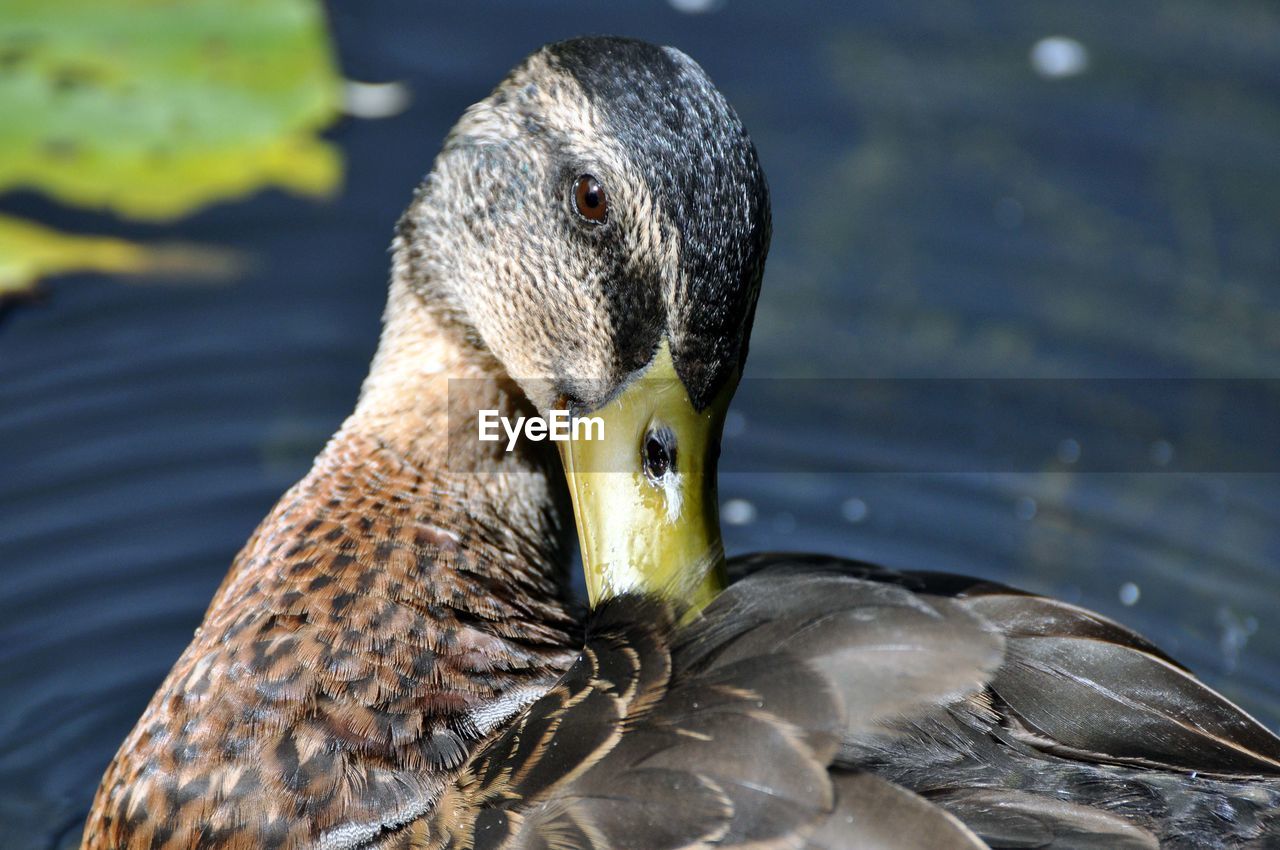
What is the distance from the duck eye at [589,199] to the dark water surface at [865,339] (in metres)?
1.77

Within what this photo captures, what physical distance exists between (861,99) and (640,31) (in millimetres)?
845

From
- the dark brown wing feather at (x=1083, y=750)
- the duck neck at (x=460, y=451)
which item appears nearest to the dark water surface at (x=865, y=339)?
the duck neck at (x=460, y=451)

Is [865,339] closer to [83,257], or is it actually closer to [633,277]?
[633,277]

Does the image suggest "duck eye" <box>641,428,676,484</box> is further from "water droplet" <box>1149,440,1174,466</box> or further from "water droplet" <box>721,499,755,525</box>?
"water droplet" <box>1149,440,1174,466</box>

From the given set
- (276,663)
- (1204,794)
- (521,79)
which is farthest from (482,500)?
(1204,794)

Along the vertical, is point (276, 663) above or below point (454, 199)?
below

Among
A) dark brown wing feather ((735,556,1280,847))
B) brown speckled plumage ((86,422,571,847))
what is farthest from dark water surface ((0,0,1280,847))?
dark brown wing feather ((735,556,1280,847))

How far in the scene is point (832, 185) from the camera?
5668mm

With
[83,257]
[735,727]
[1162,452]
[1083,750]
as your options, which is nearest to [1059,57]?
[1162,452]

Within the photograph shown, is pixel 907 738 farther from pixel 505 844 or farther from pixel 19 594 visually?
pixel 19 594

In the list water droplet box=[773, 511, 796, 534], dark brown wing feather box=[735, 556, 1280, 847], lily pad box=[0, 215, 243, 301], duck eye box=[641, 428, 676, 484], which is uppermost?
lily pad box=[0, 215, 243, 301]

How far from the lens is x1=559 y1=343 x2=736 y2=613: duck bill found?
2.96 metres

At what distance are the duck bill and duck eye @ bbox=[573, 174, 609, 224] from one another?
314 millimetres

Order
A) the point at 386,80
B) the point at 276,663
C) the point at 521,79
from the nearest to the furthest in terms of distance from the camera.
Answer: the point at 276,663, the point at 521,79, the point at 386,80
